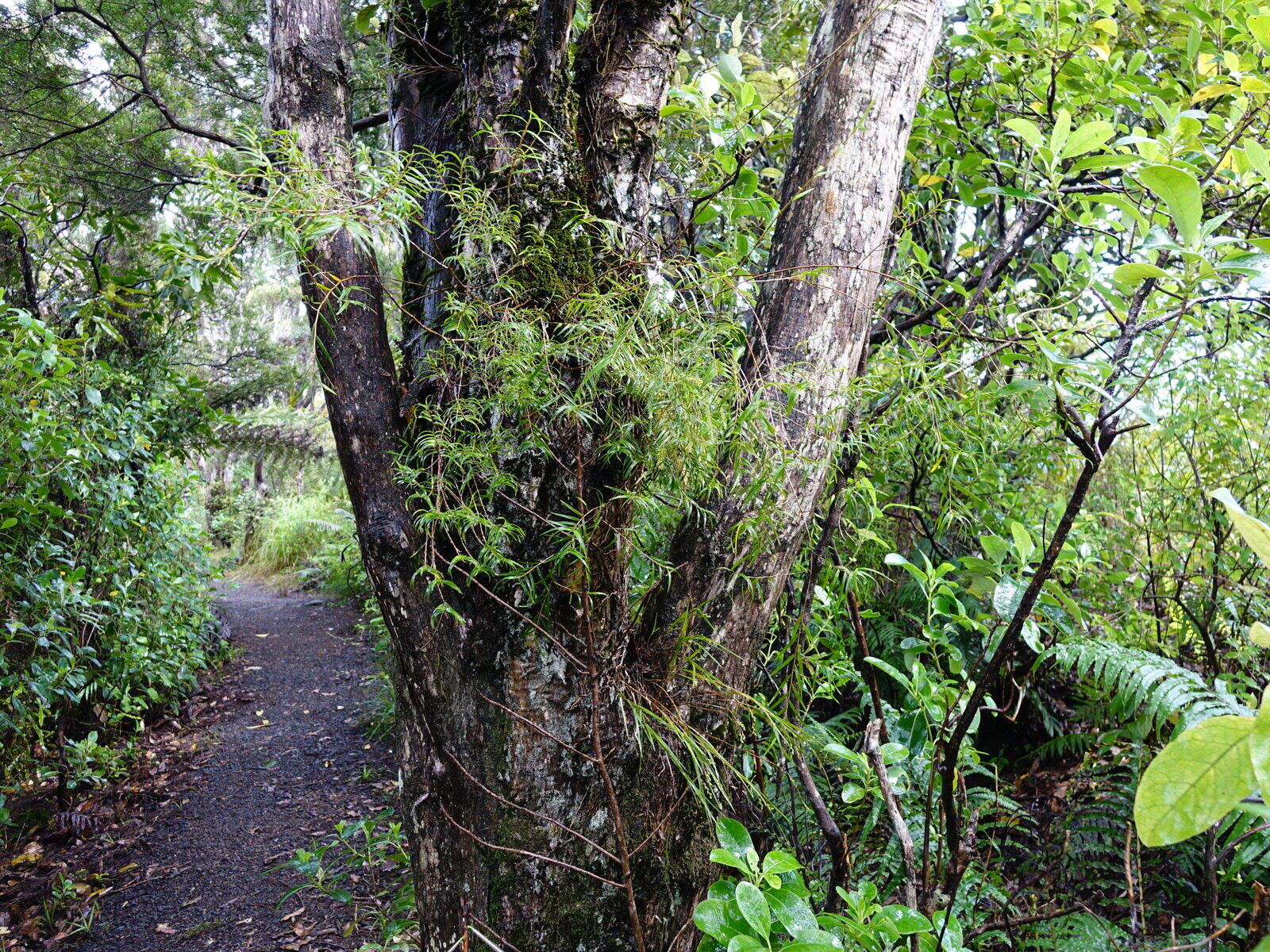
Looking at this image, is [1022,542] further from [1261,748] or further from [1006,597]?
[1261,748]

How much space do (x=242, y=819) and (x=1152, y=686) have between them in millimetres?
4750

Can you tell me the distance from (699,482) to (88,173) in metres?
5.89

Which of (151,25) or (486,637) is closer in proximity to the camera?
(486,637)

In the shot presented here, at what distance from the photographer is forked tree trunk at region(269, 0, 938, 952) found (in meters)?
→ 1.32

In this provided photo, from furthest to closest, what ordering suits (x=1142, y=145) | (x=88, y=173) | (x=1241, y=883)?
1. (x=88, y=173)
2. (x=1241, y=883)
3. (x=1142, y=145)

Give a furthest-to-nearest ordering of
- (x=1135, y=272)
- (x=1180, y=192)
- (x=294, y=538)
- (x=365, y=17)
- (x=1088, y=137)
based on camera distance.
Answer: (x=294, y=538), (x=365, y=17), (x=1088, y=137), (x=1135, y=272), (x=1180, y=192)

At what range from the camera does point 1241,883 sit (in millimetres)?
2018

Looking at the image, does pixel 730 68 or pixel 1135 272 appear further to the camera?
pixel 730 68

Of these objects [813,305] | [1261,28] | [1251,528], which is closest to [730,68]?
[813,305]

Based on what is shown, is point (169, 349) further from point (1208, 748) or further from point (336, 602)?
point (1208, 748)

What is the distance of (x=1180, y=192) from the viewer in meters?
0.86

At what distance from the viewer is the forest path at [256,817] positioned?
11.1 feet

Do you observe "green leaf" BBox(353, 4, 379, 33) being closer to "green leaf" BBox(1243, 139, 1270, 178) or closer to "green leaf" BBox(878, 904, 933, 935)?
"green leaf" BBox(1243, 139, 1270, 178)

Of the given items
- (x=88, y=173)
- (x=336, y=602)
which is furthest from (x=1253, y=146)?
(x=336, y=602)
